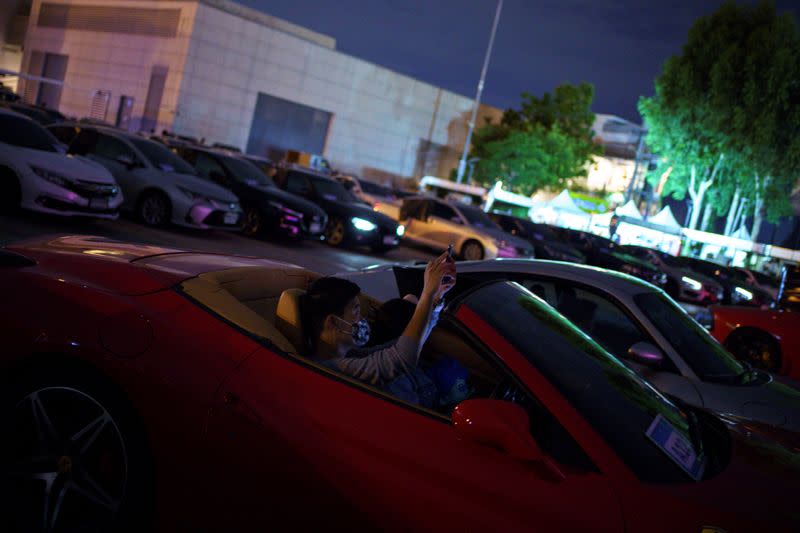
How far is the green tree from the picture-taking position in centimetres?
4990

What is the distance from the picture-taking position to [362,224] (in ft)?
54.0

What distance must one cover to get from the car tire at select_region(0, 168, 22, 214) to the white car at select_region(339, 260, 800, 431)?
6501mm

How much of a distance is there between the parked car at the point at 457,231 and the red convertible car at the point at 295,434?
15823 mm

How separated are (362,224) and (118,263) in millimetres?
13414

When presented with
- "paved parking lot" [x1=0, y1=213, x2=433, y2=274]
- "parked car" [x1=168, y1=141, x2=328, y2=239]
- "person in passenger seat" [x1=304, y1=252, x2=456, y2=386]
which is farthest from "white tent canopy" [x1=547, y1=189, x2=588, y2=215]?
"person in passenger seat" [x1=304, y1=252, x2=456, y2=386]

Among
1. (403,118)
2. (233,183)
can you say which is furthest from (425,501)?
(403,118)

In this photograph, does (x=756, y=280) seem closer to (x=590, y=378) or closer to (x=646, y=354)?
(x=646, y=354)

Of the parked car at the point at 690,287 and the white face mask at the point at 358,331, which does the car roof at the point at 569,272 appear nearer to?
the white face mask at the point at 358,331

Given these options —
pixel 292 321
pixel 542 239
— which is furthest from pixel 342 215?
pixel 292 321

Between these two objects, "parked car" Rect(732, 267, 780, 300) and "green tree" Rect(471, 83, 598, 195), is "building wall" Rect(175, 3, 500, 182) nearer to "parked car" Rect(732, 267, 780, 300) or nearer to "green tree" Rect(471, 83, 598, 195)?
"green tree" Rect(471, 83, 598, 195)

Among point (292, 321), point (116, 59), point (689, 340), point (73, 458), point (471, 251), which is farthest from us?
point (116, 59)

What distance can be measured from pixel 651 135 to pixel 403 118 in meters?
25.0

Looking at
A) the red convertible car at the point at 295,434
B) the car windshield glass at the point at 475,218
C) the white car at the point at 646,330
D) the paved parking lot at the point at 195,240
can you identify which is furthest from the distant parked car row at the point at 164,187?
the red convertible car at the point at 295,434

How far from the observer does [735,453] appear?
278 centimetres
